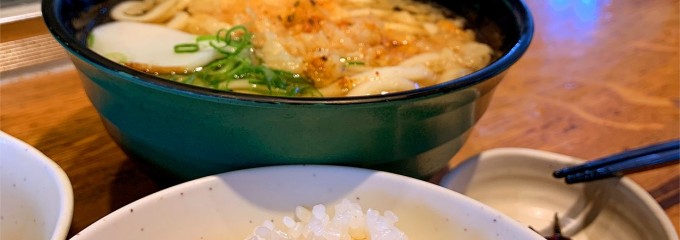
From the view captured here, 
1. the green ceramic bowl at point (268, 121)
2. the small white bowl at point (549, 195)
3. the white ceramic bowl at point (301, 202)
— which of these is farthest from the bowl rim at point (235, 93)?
the small white bowl at point (549, 195)

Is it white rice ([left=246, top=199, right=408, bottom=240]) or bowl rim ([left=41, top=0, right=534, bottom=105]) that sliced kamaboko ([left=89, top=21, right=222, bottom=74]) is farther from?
white rice ([left=246, top=199, right=408, bottom=240])

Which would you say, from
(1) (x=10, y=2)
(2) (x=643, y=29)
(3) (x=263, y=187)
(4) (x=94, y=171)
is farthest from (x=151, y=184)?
(2) (x=643, y=29)

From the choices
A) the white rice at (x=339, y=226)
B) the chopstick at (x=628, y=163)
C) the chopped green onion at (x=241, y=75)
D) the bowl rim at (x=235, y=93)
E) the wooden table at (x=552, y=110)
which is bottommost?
the wooden table at (x=552, y=110)

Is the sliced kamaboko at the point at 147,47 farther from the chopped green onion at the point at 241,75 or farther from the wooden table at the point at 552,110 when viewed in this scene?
the wooden table at the point at 552,110

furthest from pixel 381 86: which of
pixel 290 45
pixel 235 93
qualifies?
pixel 235 93

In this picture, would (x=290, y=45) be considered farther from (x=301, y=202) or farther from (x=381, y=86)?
(x=301, y=202)

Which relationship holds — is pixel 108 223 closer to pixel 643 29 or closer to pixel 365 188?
pixel 365 188

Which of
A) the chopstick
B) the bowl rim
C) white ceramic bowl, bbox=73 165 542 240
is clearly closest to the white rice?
white ceramic bowl, bbox=73 165 542 240
